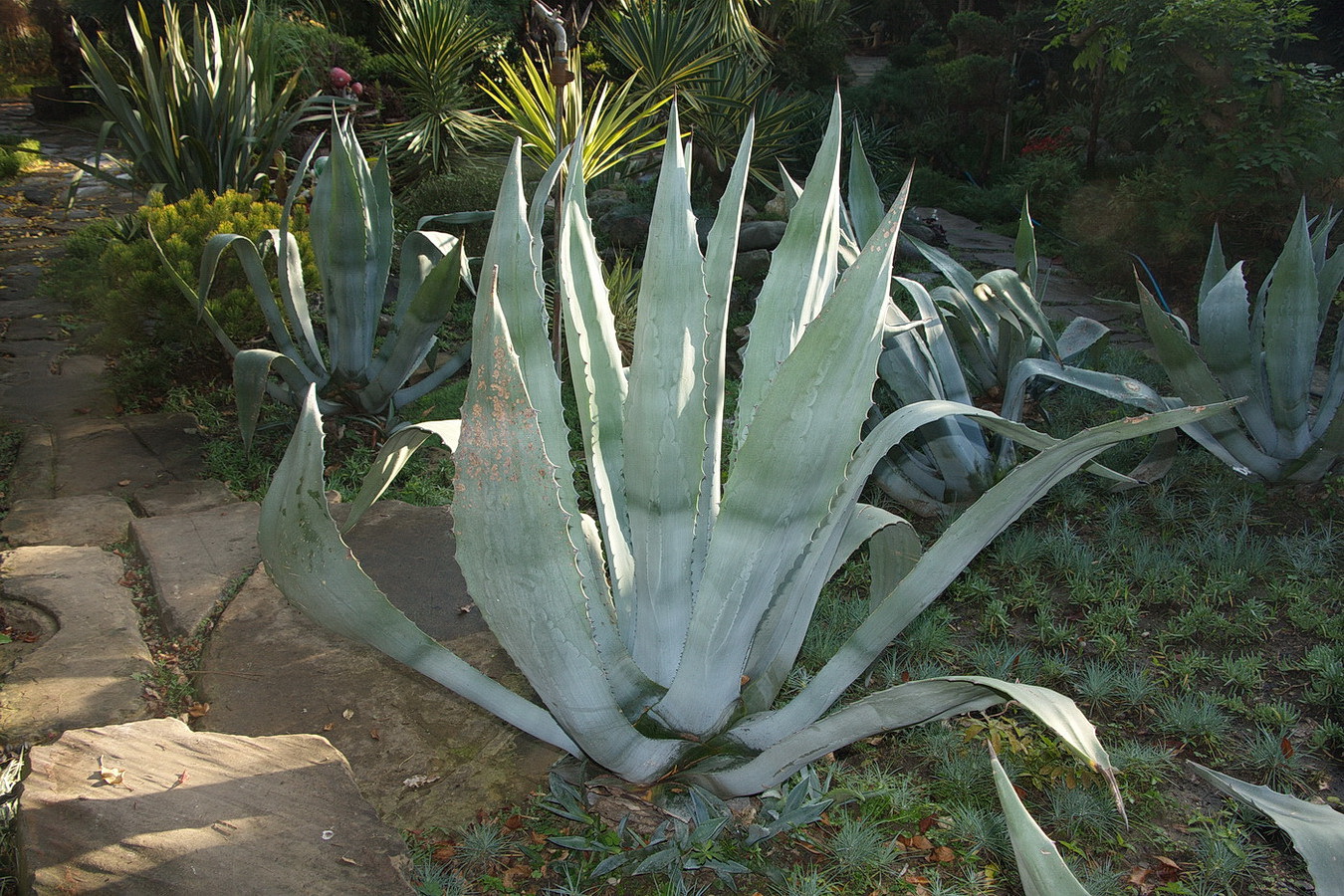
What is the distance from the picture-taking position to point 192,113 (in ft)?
17.7

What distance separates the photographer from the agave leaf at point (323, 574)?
1.54 meters

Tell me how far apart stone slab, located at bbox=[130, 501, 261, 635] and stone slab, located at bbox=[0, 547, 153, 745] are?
0.32 ft

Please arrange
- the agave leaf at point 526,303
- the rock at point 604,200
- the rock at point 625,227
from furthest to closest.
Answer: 1. the rock at point 604,200
2. the rock at point 625,227
3. the agave leaf at point 526,303

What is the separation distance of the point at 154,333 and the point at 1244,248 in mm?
6249

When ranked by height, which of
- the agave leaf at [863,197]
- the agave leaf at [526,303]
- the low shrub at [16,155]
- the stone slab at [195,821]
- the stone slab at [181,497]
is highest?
the agave leaf at [526,303]

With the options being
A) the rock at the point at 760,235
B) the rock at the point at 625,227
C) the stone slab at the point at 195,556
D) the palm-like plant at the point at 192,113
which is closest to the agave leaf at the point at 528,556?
the stone slab at the point at 195,556

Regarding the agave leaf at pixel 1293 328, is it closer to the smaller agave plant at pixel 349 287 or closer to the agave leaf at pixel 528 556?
the agave leaf at pixel 528 556

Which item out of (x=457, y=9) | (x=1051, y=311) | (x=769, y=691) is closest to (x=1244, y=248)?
(x=1051, y=311)

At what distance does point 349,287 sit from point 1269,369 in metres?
3.45

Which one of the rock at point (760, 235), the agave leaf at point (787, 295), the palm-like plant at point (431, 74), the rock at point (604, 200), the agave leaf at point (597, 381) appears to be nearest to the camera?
the agave leaf at point (597, 381)

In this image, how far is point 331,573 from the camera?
5.35 feet

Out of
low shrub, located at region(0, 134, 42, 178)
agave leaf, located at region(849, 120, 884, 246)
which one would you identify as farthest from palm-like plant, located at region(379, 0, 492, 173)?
agave leaf, located at region(849, 120, 884, 246)

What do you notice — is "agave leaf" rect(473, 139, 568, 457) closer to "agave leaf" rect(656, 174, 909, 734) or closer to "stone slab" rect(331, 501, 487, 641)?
"agave leaf" rect(656, 174, 909, 734)

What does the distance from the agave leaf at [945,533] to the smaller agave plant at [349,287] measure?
2.23 metres
